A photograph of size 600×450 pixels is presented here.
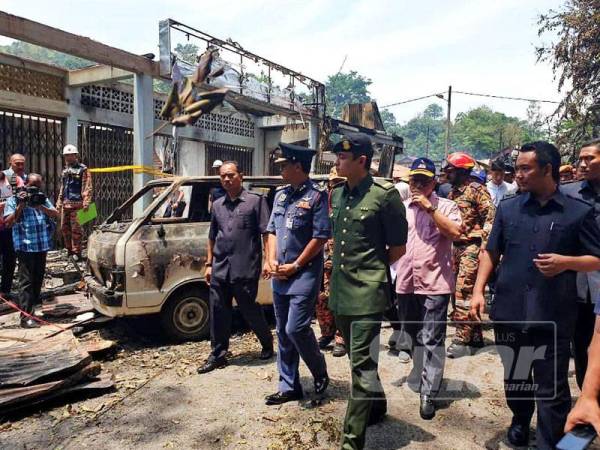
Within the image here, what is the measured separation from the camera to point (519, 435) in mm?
2895

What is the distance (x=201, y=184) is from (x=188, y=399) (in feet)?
7.75

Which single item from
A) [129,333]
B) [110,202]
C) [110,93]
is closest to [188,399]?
[129,333]

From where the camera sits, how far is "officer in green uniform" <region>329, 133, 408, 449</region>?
2.74m

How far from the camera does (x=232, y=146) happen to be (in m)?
14.0

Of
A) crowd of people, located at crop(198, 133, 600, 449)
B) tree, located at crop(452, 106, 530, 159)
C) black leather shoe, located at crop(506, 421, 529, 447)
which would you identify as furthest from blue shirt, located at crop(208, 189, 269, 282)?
tree, located at crop(452, 106, 530, 159)

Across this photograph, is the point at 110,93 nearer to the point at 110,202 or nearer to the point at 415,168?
the point at 110,202

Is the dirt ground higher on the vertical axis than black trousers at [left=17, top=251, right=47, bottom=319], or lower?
lower

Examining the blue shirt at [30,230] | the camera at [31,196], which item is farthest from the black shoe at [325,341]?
the camera at [31,196]

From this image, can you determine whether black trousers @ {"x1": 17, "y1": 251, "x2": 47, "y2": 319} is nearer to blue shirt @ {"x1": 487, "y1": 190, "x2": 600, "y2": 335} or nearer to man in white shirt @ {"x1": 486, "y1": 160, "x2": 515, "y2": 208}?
blue shirt @ {"x1": 487, "y1": 190, "x2": 600, "y2": 335}

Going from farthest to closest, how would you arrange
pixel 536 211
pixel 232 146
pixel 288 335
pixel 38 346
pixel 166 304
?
pixel 232 146 → pixel 166 304 → pixel 38 346 → pixel 288 335 → pixel 536 211

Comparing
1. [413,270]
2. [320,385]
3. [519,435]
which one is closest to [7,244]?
[320,385]

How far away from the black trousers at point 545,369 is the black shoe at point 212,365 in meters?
2.37

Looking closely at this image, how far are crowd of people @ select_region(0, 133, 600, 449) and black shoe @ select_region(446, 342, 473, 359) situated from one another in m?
0.02

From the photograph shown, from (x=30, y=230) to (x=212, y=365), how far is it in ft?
9.00
